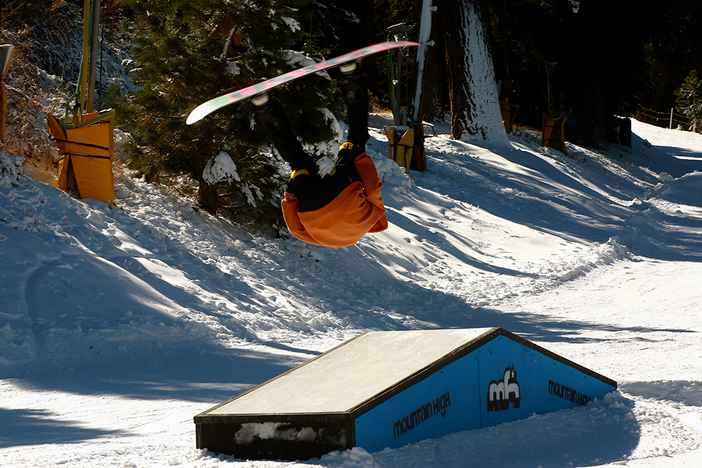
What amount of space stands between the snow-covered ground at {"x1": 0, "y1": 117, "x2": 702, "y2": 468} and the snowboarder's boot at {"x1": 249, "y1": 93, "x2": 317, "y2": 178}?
220cm

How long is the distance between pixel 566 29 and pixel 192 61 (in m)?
19.0

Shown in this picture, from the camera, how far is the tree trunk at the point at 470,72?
18.4 m

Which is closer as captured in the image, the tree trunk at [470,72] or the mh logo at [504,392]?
the mh logo at [504,392]

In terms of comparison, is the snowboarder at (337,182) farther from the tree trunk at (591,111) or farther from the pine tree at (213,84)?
the tree trunk at (591,111)

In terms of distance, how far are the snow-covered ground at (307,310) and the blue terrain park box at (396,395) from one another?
0.14m

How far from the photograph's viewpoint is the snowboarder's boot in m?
4.45

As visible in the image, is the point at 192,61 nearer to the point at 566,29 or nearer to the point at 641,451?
the point at 641,451

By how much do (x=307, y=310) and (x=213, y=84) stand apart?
4.06 meters

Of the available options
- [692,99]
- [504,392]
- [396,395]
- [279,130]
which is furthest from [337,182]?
[692,99]

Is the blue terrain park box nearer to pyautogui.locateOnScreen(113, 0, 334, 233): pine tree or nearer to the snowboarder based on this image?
the snowboarder

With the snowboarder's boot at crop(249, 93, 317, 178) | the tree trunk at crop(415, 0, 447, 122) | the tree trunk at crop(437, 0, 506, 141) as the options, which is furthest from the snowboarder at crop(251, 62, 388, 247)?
the tree trunk at crop(415, 0, 447, 122)

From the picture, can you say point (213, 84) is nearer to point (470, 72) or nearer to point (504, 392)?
point (504, 392)

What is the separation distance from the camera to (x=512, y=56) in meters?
26.2

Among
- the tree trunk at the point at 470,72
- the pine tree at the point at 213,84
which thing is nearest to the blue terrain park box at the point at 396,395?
the pine tree at the point at 213,84
